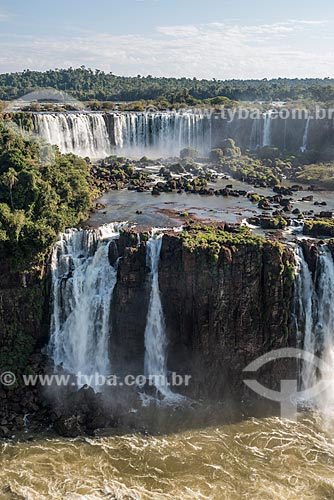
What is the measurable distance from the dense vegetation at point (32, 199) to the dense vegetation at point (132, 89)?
49971 mm

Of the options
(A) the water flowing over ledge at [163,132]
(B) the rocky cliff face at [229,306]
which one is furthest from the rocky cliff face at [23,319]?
(A) the water flowing over ledge at [163,132]

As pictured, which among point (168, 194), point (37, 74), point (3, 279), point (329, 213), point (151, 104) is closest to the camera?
point (3, 279)

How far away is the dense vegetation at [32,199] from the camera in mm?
27281

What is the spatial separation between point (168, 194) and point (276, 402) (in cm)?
2262

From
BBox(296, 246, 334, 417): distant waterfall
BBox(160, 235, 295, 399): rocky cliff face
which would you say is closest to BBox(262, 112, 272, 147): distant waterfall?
BBox(296, 246, 334, 417): distant waterfall

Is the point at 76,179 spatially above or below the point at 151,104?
below

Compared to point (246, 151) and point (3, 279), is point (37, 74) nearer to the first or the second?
point (246, 151)

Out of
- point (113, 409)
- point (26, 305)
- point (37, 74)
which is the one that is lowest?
point (113, 409)

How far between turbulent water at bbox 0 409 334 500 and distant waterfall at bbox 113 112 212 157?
44.6m

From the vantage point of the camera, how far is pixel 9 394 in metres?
25.8

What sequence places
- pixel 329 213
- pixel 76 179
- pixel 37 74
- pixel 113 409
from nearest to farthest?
pixel 113 409
pixel 76 179
pixel 329 213
pixel 37 74

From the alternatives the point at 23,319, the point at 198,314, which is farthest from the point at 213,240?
the point at 23,319

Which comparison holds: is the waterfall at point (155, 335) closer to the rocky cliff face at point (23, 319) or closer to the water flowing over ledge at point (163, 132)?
the rocky cliff face at point (23, 319)

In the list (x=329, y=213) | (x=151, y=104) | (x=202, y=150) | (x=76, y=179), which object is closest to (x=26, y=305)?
(x=76, y=179)
